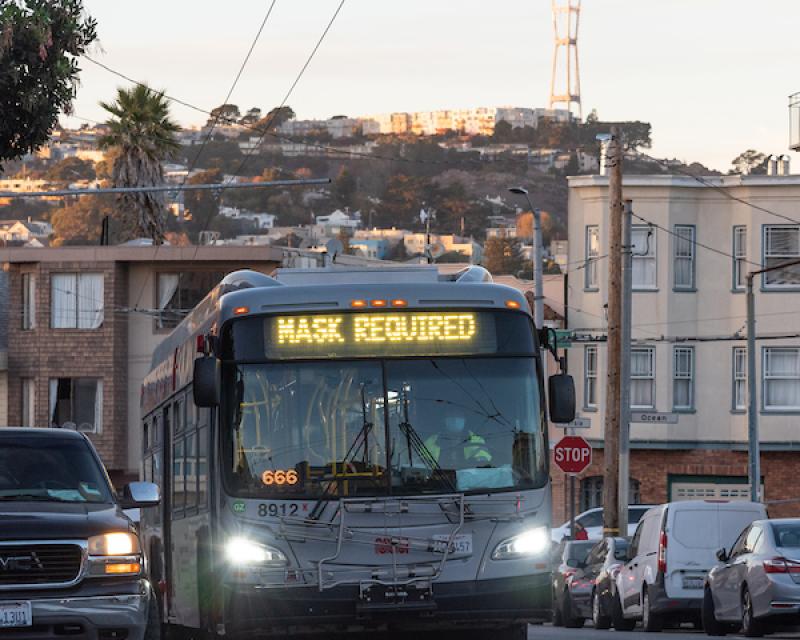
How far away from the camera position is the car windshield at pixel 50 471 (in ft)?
45.3

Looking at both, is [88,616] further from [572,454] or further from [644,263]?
[644,263]

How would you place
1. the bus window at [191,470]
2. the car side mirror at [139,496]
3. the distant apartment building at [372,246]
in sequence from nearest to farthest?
the car side mirror at [139,496], the bus window at [191,470], the distant apartment building at [372,246]

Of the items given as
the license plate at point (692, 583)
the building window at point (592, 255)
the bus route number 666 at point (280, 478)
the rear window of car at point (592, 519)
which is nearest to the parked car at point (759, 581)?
the license plate at point (692, 583)

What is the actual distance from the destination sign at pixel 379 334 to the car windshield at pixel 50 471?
1.98m

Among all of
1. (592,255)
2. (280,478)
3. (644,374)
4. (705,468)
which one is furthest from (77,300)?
(280,478)

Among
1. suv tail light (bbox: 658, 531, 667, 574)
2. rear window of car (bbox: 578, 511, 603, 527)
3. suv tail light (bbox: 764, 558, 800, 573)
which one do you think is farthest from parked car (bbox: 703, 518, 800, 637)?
rear window of car (bbox: 578, 511, 603, 527)

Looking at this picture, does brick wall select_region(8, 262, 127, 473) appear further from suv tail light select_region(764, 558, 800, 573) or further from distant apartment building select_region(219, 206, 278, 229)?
Result: distant apartment building select_region(219, 206, 278, 229)

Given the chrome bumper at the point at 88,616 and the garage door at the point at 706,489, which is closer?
the chrome bumper at the point at 88,616

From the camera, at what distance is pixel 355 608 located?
15.0 metres

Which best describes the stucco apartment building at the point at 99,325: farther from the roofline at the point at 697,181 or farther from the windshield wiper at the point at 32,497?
the windshield wiper at the point at 32,497

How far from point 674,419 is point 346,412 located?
22.6 m

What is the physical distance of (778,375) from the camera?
52844 millimetres

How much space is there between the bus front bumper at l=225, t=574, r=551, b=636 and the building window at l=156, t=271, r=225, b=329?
44.7 meters

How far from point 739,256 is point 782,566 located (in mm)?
32916
